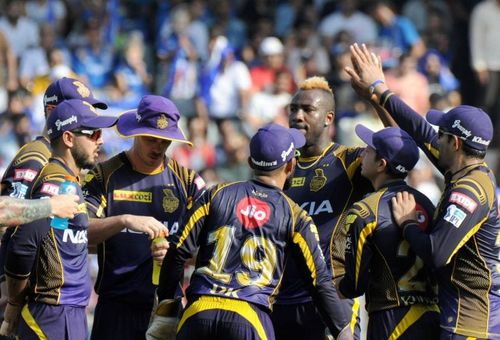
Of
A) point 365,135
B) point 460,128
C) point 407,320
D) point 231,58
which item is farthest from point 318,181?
point 231,58

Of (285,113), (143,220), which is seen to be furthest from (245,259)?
(285,113)

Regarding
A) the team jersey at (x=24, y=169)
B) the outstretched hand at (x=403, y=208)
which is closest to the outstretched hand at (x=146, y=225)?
the team jersey at (x=24, y=169)

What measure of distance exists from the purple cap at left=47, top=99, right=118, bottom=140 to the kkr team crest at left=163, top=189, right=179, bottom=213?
0.79 meters

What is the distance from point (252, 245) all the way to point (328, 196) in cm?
150

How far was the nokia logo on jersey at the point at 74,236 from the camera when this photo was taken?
7801 millimetres

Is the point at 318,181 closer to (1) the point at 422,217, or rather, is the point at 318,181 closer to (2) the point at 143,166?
(1) the point at 422,217

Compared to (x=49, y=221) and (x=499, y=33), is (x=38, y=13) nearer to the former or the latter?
(x=499, y=33)

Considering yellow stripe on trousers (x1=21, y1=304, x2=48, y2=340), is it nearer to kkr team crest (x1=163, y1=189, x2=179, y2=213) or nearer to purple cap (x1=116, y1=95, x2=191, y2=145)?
kkr team crest (x1=163, y1=189, x2=179, y2=213)

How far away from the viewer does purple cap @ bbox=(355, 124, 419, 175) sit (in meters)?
8.02

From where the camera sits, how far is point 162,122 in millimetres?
8438

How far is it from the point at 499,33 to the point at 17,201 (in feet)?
40.1

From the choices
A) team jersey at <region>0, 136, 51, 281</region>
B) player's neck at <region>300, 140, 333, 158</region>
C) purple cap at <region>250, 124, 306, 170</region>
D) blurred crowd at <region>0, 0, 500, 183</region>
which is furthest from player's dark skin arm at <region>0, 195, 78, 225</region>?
blurred crowd at <region>0, 0, 500, 183</region>

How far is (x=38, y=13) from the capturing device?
19.7 meters

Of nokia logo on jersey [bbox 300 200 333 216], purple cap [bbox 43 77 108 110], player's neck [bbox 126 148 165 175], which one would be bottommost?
nokia logo on jersey [bbox 300 200 333 216]
